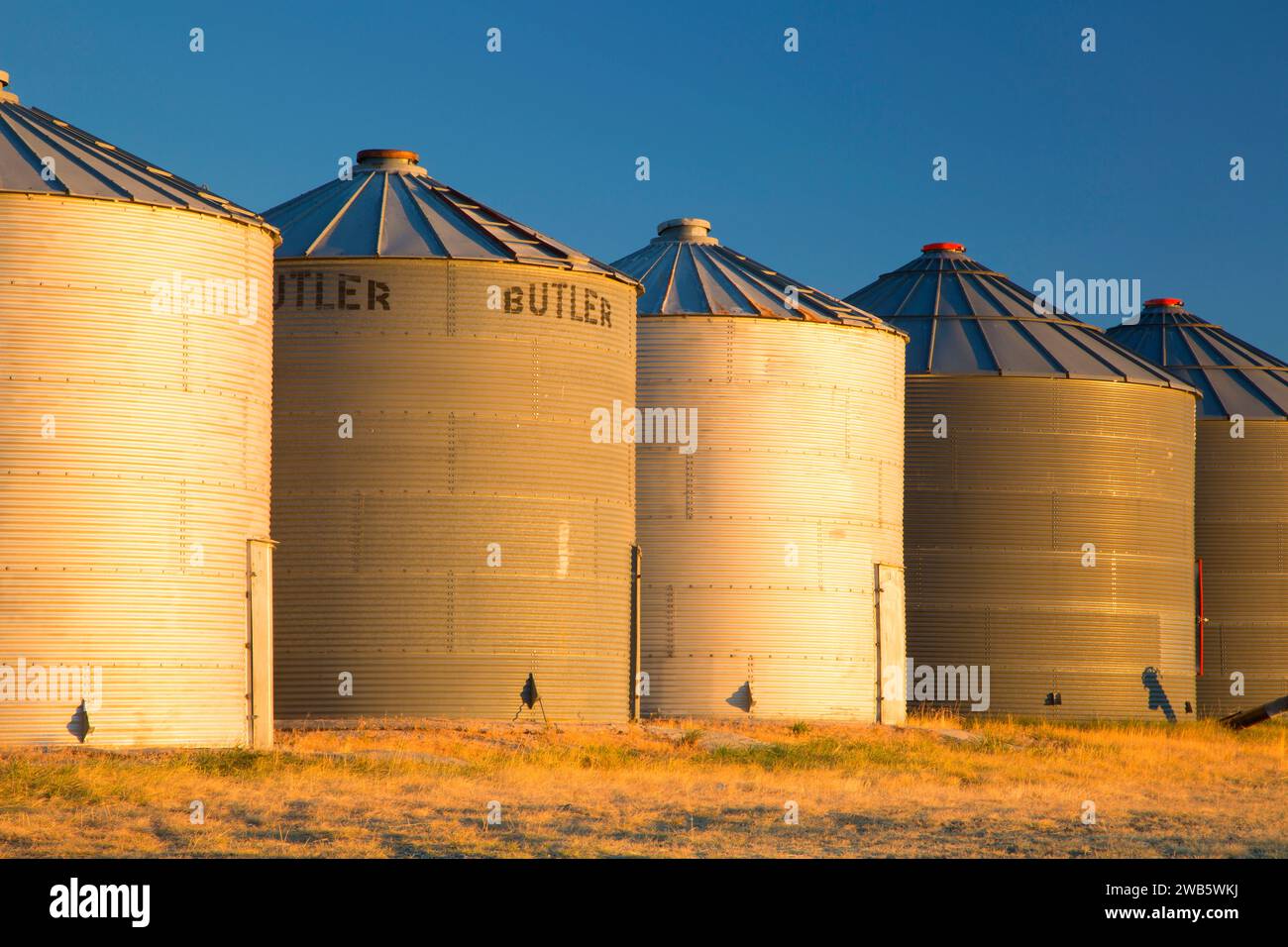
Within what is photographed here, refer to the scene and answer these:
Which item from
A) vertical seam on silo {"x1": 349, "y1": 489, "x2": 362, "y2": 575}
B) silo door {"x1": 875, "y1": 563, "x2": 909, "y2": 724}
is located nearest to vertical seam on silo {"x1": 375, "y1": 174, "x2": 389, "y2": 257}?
vertical seam on silo {"x1": 349, "y1": 489, "x2": 362, "y2": 575}

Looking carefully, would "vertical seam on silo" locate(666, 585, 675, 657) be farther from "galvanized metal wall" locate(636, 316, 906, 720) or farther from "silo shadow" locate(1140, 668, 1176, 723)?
"silo shadow" locate(1140, 668, 1176, 723)

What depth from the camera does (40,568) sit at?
25703 mm

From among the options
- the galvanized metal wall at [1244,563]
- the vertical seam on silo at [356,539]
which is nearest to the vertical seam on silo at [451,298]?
the vertical seam on silo at [356,539]

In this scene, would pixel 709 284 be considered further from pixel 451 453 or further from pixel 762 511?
pixel 451 453

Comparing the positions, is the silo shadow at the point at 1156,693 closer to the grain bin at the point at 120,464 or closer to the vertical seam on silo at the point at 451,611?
the vertical seam on silo at the point at 451,611

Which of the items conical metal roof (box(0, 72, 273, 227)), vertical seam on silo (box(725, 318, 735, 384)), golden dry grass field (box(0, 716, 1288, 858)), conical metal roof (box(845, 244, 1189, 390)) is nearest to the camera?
golden dry grass field (box(0, 716, 1288, 858))

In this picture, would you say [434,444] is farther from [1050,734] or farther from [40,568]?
[1050,734]

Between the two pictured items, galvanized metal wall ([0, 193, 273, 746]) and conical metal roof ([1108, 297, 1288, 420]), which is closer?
galvanized metal wall ([0, 193, 273, 746])

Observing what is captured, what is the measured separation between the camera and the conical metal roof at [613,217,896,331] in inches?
1469

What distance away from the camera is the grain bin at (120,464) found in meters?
25.7

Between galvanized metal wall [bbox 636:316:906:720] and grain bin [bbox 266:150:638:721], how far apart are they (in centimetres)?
382

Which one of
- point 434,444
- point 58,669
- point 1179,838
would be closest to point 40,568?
point 58,669

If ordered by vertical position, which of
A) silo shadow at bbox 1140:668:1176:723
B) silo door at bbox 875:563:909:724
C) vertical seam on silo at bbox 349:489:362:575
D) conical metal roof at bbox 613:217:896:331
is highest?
conical metal roof at bbox 613:217:896:331

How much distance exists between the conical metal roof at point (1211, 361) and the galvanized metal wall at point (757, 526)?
14.7m
